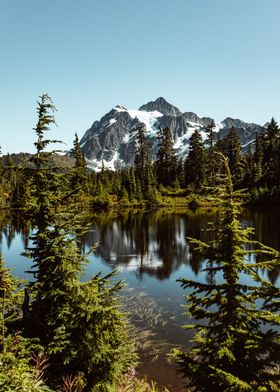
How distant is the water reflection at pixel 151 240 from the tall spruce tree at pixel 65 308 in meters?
11.8

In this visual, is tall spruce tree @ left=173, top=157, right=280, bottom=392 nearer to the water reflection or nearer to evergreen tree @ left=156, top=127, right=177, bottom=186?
the water reflection

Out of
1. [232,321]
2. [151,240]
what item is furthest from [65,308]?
[151,240]

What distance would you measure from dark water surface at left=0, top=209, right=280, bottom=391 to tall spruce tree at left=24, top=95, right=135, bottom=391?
2.02 metres

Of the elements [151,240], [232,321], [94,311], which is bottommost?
[151,240]

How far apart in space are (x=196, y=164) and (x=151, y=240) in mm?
63378

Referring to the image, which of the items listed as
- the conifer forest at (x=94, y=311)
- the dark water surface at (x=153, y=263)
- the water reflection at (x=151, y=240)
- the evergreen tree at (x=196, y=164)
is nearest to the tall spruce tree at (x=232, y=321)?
the conifer forest at (x=94, y=311)

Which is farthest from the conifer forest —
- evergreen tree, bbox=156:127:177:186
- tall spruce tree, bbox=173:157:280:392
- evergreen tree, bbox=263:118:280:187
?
evergreen tree, bbox=156:127:177:186

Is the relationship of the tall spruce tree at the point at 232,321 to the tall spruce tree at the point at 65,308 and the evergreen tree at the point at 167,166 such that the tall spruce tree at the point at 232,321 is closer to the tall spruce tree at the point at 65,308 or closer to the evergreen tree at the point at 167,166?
the tall spruce tree at the point at 65,308

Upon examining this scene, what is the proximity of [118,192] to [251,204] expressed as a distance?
137ft

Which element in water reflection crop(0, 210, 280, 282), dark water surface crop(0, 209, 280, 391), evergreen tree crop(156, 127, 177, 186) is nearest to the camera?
dark water surface crop(0, 209, 280, 391)

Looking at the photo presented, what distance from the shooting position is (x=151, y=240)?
166 feet

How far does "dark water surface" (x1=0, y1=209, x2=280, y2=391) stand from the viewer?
20.1 metres

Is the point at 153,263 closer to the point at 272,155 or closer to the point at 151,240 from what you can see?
the point at 151,240

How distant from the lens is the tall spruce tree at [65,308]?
11.6 metres
